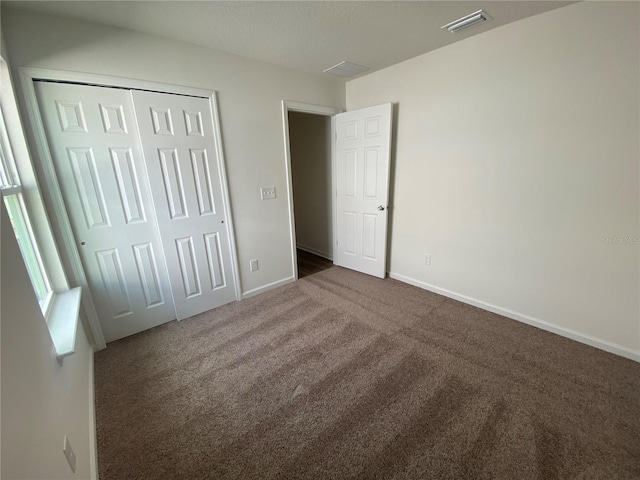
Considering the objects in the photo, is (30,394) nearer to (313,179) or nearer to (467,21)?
(467,21)

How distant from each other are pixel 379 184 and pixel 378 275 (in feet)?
3.66

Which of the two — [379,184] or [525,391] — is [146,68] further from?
[525,391]

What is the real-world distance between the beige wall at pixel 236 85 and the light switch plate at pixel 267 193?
5 centimetres

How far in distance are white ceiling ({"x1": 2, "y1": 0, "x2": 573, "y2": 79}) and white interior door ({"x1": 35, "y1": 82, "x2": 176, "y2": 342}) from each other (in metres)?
0.49

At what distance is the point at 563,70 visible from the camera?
1.85 metres

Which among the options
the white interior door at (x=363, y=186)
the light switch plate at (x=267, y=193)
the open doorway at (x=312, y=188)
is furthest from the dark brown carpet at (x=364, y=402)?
Result: the open doorway at (x=312, y=188)

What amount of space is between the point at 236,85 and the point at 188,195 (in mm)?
1114

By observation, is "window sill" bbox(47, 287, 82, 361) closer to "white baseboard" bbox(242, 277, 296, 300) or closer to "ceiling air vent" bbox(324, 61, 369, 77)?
"white baseboard" bbox(242, 277, 296, 300)

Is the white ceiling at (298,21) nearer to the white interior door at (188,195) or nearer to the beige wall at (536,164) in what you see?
the beige wall at (536,164)

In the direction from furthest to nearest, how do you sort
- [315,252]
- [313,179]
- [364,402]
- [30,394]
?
[315,252] → [313,179] → [364,402] → [30,394]

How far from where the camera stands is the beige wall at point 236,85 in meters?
1.71

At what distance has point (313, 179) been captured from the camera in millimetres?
4027

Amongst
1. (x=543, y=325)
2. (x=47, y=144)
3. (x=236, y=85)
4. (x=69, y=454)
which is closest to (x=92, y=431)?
(x=69, y=454)

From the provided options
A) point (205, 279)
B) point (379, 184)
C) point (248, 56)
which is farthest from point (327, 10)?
point (205, 279)
